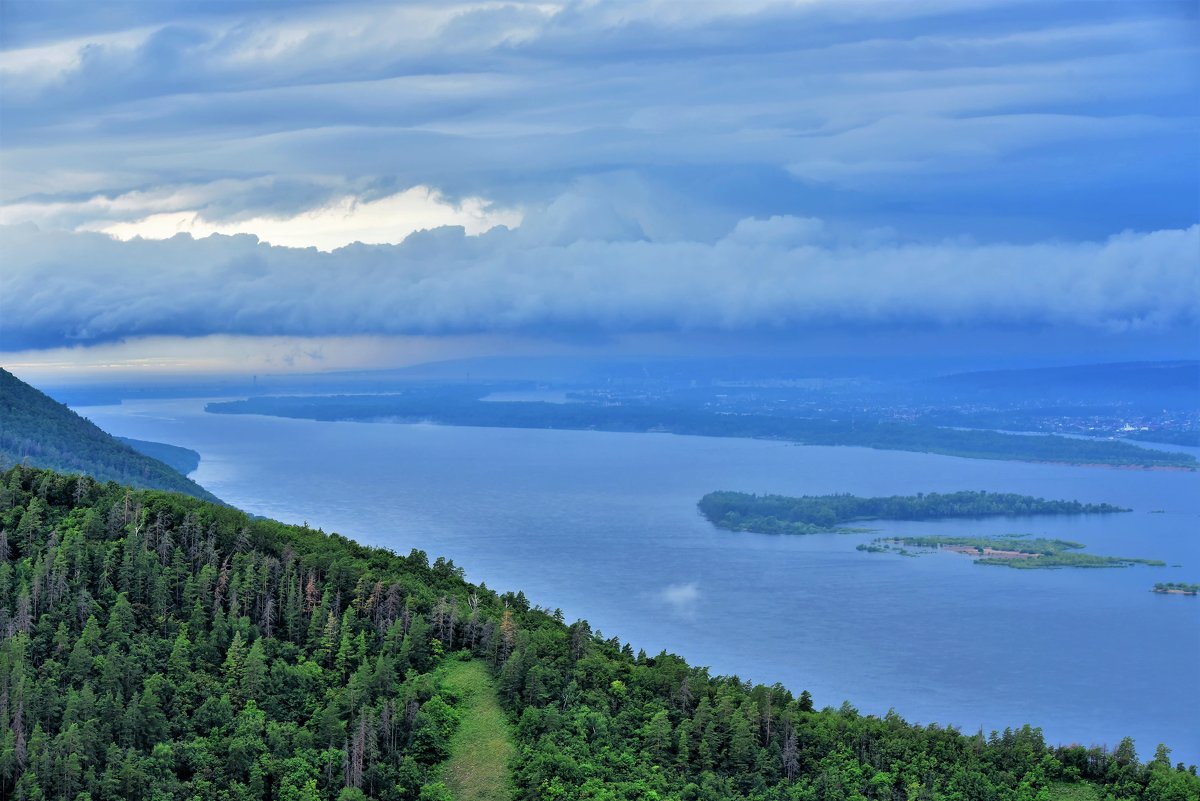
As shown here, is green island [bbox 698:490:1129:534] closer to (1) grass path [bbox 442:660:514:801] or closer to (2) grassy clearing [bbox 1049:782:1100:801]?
(2) grassy clearing [bbox 1049:782:1100:801]

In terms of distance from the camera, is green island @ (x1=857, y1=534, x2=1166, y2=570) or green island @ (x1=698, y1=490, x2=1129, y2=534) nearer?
green island @ (x1=857, y1=534, x2=1166, y2=570)

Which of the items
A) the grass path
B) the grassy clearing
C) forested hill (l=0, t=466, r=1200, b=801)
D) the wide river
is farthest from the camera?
the wide river

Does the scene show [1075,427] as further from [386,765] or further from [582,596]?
[386,765]

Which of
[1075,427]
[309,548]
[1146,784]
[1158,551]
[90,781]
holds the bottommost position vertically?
[90,781]

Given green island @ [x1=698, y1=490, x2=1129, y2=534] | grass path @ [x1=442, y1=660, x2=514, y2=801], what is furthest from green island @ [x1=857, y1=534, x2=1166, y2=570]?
grass path @ [x1=442, y1=660, x2=514, y2=801]

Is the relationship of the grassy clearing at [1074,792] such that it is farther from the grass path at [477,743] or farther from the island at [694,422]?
the island at [694,422]

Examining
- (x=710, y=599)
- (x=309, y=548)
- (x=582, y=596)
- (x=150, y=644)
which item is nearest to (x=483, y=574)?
(x=582, y=596)

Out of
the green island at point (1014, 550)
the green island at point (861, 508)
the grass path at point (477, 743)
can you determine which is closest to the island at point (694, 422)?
the green island at point (861, 508)
